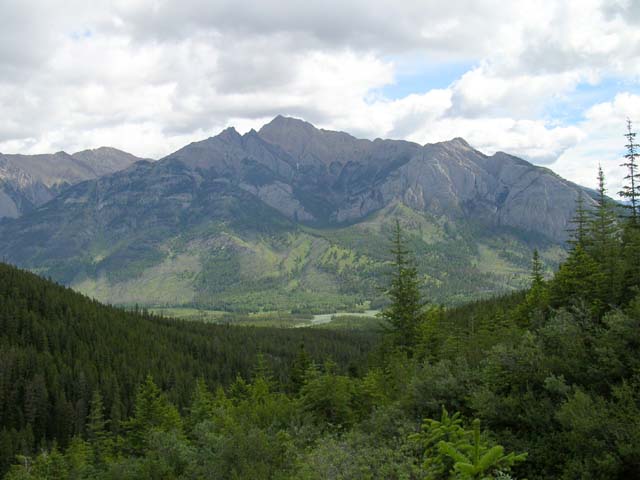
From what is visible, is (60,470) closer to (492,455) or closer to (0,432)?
(492,455)

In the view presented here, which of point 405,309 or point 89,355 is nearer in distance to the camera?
point 405,309

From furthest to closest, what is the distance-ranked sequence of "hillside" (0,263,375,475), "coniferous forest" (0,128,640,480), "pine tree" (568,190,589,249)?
"hillside" (0,263,375,475)
"pine tree" (568,190,589,249)
"coniferous forest" (0,128,640,480)

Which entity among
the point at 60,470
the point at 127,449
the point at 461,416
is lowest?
the point at 127,449

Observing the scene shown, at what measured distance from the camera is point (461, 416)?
20.4m

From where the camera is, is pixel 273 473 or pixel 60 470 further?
pixel 60 470

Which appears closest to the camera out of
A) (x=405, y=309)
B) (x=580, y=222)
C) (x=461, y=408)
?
(x=461, y=408)

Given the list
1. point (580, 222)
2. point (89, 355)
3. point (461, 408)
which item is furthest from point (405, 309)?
point (89, 355)

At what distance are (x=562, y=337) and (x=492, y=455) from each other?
38.7 feet

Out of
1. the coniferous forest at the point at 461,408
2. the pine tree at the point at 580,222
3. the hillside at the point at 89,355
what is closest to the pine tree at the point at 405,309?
the coniferous forest at the point at 461,408

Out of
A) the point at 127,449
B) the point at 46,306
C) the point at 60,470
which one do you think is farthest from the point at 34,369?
the point at 60,470

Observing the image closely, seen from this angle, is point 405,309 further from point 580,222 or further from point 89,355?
point 89,355

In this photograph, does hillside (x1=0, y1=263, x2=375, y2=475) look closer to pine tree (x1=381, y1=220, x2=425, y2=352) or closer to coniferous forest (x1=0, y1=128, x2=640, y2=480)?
pine tree (x1=381, y1=220, x2=425, y2=352)

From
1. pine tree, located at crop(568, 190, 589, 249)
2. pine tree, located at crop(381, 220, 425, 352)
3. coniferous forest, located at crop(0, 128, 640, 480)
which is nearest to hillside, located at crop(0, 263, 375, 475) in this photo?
pine tree, located at crop(381, 220, 425, 352)

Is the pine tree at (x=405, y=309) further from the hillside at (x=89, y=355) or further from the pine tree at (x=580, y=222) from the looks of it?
the hillside at (x=89, y=355)
